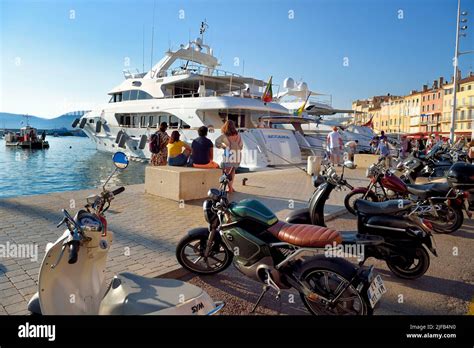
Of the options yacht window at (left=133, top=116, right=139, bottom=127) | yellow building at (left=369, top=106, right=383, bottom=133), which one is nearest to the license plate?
yacht window at (left=133, top=116, right=139, bottom=127)

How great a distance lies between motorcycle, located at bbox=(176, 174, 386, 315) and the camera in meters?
2.59

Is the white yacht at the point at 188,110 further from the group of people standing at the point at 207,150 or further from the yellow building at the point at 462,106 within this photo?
the yellow building at the point at 462,106

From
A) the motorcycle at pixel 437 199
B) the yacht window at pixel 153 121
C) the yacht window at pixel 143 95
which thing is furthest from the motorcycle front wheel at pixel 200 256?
the yacht window at pixel 143 95

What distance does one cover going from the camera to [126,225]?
531 cm

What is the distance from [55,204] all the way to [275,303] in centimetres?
510

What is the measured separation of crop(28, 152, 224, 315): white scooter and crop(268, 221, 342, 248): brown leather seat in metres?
0.90

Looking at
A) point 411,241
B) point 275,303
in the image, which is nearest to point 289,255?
point 275,303

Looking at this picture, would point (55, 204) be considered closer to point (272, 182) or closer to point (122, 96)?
point (272, 182)

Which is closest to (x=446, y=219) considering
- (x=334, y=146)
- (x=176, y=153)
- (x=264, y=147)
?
(x=176, y=153)

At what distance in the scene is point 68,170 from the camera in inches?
758

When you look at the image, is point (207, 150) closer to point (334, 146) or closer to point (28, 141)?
point (334, 146)

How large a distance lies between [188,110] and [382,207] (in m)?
Result: 15.9

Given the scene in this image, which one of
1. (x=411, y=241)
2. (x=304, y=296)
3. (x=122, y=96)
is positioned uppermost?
(x=122, y=96)
